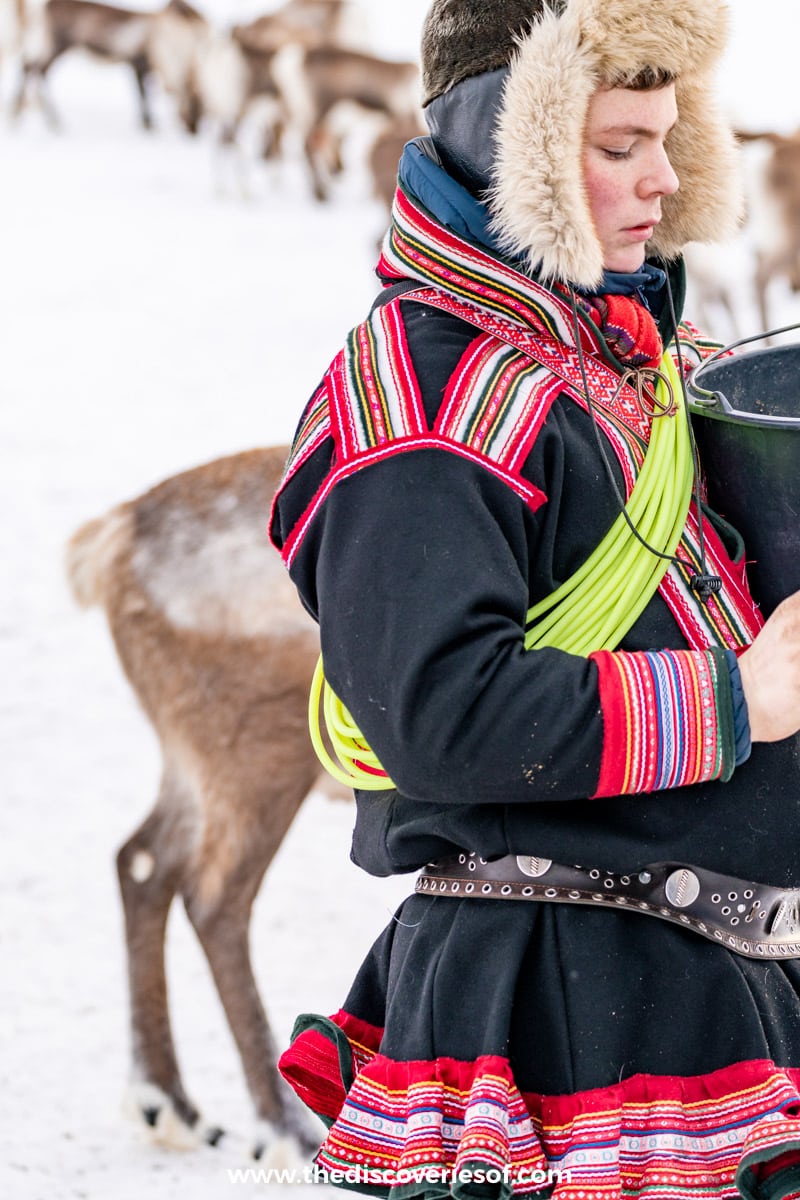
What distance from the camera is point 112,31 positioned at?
17.8m

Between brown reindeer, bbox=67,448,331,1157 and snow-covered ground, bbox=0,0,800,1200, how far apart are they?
21 centimetres

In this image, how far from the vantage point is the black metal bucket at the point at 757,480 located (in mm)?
1427

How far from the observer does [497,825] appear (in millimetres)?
1408

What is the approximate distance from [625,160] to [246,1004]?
246 centimetres

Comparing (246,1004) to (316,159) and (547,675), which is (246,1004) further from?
(316,159)

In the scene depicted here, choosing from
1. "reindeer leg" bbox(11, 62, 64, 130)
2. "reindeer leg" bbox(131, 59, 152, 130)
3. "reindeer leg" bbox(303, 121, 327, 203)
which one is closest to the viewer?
"reindeer leg" bbox(303, 121, 327, 203)

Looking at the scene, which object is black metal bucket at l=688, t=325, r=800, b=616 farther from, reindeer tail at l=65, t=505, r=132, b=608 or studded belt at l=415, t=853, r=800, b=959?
reindeer tail at l=65, t=505, r=132, b=608

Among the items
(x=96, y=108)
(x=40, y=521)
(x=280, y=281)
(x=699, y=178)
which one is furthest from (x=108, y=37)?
(x=699, y=178)

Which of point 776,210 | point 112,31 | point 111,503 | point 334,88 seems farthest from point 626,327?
point 112,31

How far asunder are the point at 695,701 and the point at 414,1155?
464 millimetres

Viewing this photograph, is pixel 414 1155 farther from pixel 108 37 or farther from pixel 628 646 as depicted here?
pixel 108 37

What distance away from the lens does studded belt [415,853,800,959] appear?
142cm

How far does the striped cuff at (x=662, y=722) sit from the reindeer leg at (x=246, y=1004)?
7.58 feet

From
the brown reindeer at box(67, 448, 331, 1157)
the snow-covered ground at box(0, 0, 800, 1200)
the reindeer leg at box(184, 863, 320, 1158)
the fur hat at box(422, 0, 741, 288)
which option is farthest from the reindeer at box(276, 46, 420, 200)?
the fur hat at box(422, 0, 741, 288)
